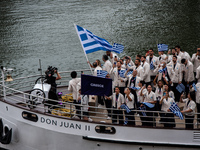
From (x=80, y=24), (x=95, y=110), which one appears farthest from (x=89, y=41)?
(x=80, y=24)

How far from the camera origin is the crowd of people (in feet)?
33.9

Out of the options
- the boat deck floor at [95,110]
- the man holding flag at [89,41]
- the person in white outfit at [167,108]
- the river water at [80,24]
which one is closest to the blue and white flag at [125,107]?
the boat deck floor at [95,110]

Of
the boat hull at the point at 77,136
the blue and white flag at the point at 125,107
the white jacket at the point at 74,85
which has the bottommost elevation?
the boat hull at the point at 77,136

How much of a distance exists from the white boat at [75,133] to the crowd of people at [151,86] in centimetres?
→ 42

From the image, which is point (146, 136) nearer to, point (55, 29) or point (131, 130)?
point (131, 130)

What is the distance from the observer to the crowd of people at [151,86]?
10321mm

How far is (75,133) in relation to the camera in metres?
10.6

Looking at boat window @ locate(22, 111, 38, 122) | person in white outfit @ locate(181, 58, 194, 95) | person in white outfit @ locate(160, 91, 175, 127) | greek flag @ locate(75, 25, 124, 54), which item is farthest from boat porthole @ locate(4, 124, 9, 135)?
person in white outfit @ locate(181, 58, 194, 95)

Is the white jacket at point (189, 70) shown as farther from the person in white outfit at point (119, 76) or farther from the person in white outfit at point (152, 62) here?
the person in white outfit at point (119, 76)

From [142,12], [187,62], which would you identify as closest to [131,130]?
[187,62]

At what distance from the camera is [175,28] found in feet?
99.8

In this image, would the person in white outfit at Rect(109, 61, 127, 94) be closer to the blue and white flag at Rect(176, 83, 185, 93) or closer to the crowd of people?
the crowd of people

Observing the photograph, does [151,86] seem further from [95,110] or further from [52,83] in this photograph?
[52,83]

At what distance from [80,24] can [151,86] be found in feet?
71.9
